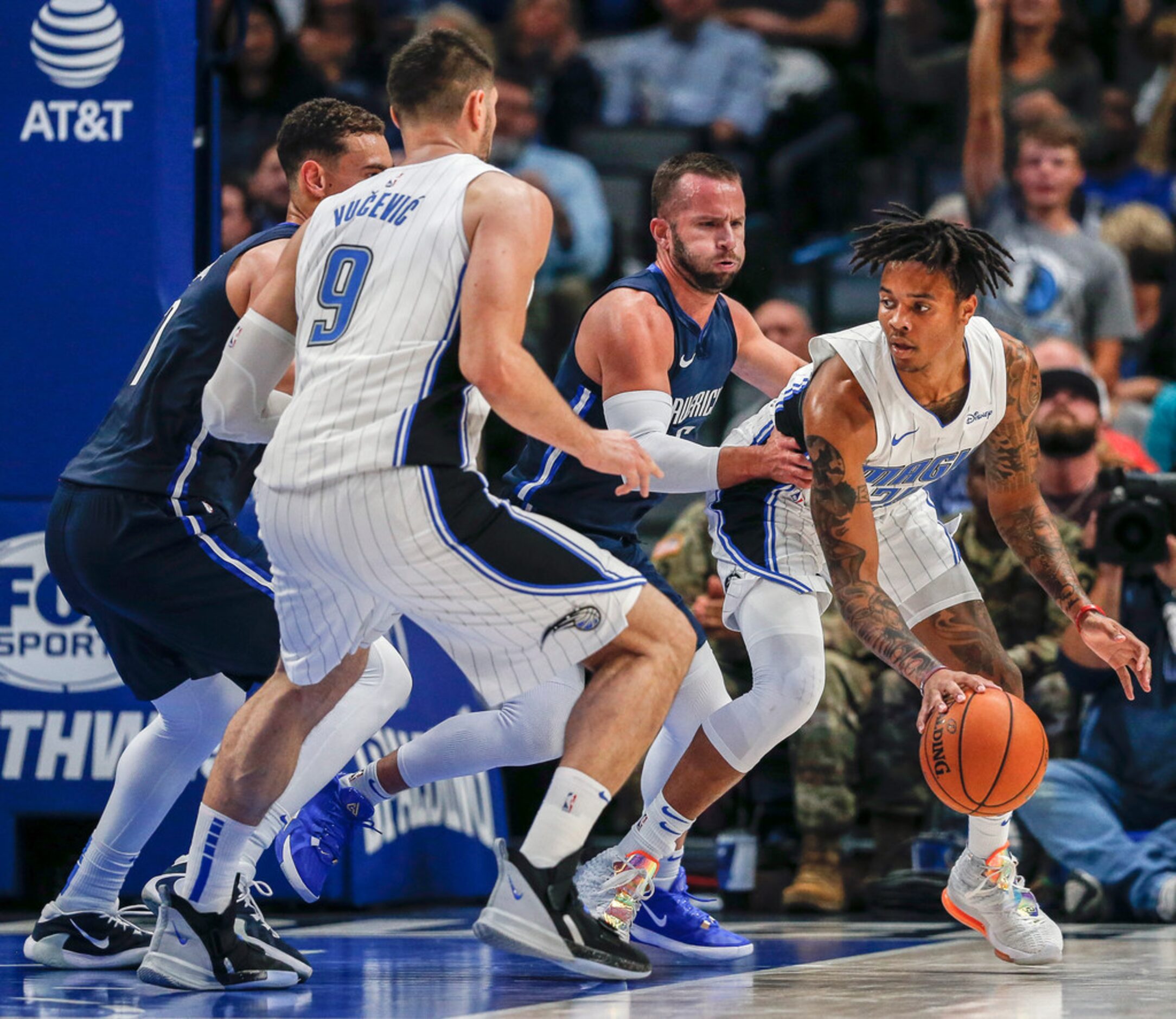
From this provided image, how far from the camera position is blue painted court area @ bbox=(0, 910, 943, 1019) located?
3.62m

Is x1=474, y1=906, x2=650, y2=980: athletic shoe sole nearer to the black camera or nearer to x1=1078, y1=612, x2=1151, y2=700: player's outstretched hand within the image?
x1=1078, y1=612, x2=1151, y2=700: player's outstretched hand

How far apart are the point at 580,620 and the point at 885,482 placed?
1374 mm

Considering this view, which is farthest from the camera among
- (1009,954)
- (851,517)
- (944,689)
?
(1009,954)

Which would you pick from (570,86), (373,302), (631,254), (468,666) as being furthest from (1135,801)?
(570,86)

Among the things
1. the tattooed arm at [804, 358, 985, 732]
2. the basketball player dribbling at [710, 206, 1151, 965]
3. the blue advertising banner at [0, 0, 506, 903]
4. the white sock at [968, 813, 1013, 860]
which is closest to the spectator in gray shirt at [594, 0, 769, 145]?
the blue advertising banner at [0, 0, 506, 903]

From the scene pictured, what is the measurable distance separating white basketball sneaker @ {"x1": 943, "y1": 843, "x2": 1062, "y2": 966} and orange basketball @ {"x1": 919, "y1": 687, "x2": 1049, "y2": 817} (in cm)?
29

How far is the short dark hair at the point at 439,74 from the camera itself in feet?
12.3

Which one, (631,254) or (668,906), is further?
(631,254)

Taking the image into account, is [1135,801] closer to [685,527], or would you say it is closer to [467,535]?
[685,527]

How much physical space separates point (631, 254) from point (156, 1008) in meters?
6.69

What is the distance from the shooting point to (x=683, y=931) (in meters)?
4.65

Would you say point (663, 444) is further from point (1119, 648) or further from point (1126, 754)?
point (1126, 754)

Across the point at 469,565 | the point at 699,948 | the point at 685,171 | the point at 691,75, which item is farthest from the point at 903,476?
the point at 691,75

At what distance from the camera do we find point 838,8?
10.5 metres
